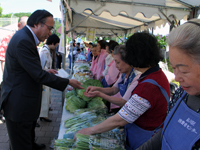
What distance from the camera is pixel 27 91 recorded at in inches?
74.8

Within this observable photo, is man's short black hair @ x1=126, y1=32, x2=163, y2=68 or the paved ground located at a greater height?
man's short black hair @ x1=126, y1=32, x2=163, y2=68

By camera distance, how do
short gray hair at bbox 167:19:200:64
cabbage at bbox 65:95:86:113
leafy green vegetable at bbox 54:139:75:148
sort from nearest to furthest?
short gray hair at bbox 167:19:200:64, leafy green vegetable at bbox 54:139:75:148, cabbage at bbox 65:95:86:113

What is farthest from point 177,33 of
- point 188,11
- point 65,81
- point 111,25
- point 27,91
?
point 111,25

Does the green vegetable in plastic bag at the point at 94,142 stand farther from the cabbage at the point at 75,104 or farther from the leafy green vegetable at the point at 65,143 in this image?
the cabbage at the point at 75,104

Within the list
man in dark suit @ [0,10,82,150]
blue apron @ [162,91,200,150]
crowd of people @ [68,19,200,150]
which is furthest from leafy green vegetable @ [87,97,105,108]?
blue apron @ [162,91,200,150]

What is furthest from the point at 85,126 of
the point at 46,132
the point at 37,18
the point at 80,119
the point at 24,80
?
the point at 46,132

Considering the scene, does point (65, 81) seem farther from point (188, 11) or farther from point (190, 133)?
point (188, 11)

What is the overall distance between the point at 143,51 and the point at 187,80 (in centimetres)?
71

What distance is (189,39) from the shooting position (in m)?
0.70

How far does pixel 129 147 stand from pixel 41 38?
1729 mm

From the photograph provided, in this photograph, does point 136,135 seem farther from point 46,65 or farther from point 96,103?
point 46,65

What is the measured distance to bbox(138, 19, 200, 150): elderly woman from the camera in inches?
27.4

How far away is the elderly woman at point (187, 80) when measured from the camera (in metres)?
0.70

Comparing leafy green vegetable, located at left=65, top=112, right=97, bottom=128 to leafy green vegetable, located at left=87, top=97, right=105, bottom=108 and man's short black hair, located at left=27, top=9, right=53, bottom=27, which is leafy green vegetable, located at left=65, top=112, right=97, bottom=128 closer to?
leafy green vegetable, located at left=87, top=97, right=105, bottom=108
